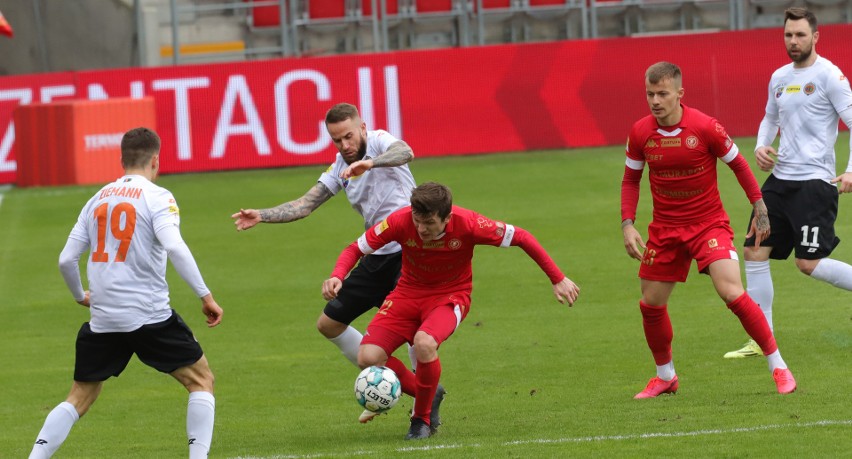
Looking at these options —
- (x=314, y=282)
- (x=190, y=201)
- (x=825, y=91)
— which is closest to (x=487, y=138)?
(x=190, y=201)

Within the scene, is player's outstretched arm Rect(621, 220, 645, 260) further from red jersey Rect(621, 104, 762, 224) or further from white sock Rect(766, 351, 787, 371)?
white sock Rect(766, 351, 787, 371)

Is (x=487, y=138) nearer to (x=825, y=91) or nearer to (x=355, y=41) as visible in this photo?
(x=355, y=41)

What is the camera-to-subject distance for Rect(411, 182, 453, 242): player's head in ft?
25.2

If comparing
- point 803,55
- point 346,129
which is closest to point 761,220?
point 803,55

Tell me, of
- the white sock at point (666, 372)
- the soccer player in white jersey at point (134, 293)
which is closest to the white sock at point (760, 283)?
the white sock at point (666, 372)

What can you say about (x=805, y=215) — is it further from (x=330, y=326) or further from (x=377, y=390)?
(x=377, y=390)

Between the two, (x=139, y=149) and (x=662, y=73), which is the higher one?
(x=662, y=73)

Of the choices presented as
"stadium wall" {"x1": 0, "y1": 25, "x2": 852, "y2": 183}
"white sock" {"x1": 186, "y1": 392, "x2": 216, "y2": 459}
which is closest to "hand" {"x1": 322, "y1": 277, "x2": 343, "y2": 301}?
"white sock" {"x1": 186, "y1": 392, "x2": 216, "y2": 459}

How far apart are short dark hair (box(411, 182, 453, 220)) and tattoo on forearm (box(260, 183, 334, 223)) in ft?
4.36

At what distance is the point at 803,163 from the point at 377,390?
386 cm

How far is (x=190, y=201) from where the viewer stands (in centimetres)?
2081

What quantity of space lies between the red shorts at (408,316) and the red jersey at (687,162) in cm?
149

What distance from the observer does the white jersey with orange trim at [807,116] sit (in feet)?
31.2

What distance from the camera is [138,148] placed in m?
7.33
